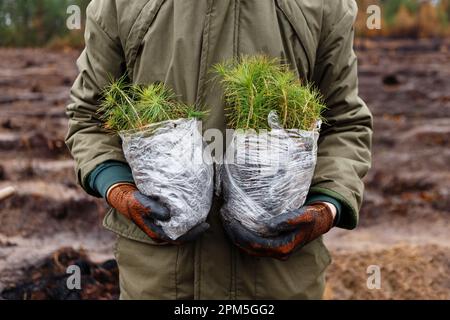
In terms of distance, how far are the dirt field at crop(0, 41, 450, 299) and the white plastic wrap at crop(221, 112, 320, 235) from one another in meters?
2.00

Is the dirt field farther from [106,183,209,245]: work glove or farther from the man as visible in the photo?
[106,183,209,245]: work glove

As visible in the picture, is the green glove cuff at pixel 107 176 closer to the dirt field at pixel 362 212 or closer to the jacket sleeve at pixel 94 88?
the jacket sleeve at pixel 94 88

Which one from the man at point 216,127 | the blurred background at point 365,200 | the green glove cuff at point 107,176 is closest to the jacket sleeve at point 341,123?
the man at point 216,127

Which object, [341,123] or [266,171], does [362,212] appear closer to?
[341,123]

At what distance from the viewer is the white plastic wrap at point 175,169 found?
1689 mm

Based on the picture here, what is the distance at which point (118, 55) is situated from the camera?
6.23ft

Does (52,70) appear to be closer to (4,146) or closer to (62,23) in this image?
(62,23)

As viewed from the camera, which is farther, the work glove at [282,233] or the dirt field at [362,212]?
the dirt field at [362,212]

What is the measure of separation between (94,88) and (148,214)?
46 centimetres

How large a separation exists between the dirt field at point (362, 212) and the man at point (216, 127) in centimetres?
174

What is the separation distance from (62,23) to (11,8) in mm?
1048

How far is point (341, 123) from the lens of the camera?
1.99 meters

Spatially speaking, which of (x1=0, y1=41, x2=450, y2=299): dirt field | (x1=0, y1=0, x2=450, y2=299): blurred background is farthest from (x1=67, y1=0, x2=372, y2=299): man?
(x1=0, y1=41, x2=450, y2=299): dirt field
